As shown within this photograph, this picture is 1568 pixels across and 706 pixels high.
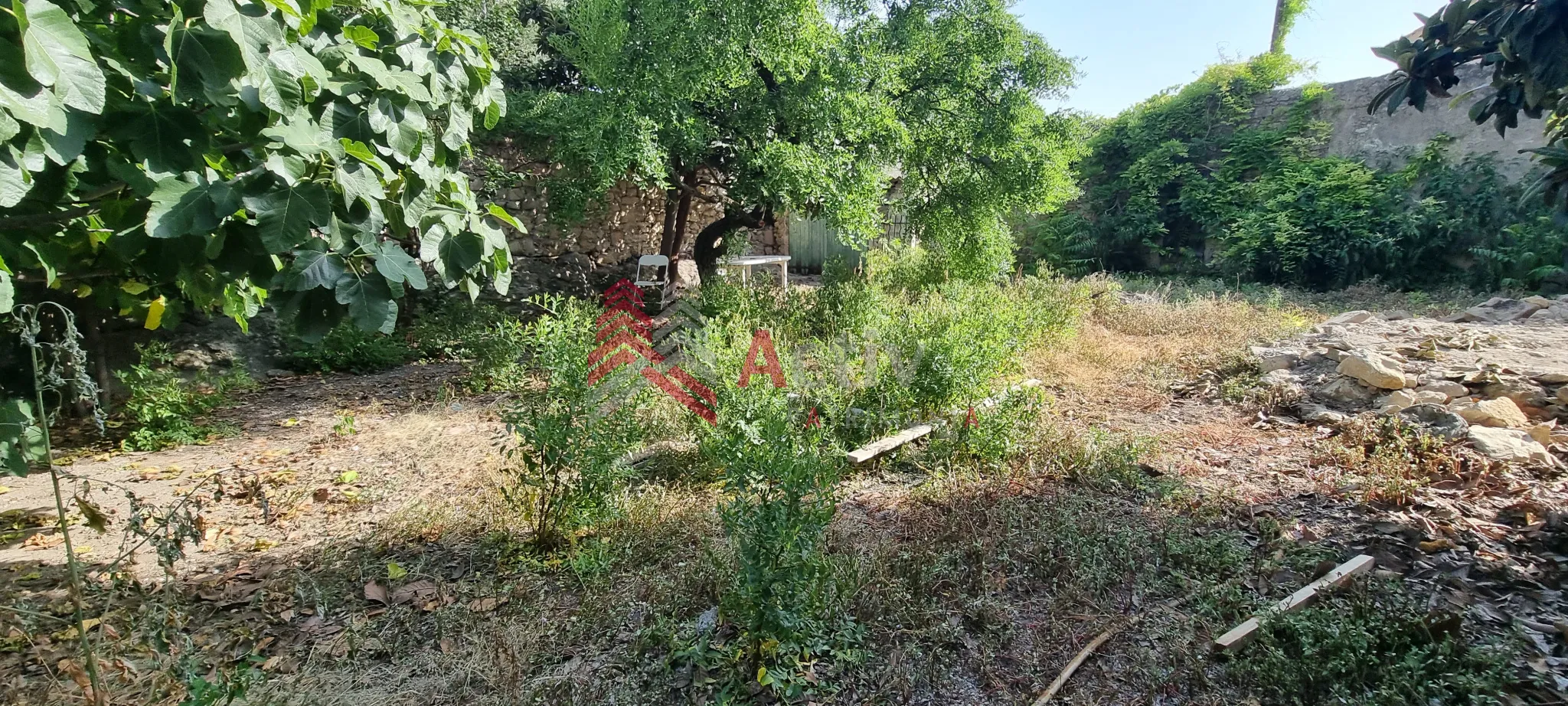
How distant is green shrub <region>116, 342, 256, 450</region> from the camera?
12.8ft

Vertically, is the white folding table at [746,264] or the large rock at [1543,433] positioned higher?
the white folding table at [746,264]

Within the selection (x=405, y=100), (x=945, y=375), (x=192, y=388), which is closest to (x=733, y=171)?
(x=945, y=375)

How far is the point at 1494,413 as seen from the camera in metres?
3.70

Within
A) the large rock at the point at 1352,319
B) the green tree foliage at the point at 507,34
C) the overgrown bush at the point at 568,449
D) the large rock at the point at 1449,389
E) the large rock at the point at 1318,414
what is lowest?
the large rock at the point at 1318,414

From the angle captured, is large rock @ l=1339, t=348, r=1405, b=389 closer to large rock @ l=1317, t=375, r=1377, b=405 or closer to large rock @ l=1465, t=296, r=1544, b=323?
large rock @ l=1317, t=375, r=1377, b=405

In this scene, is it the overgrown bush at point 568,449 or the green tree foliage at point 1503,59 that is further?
the overgrown bush at point 568,449

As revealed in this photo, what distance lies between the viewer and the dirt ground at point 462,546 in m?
2.04

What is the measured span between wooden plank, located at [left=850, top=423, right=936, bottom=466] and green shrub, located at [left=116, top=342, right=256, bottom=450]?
12.1ft

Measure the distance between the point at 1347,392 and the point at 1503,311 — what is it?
4.20m

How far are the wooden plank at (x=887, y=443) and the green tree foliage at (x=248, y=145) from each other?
2204mm

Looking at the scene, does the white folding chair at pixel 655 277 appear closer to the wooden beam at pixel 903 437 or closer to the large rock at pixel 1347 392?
the wooden beam at pixel 903 437

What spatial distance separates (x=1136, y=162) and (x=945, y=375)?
9.81m

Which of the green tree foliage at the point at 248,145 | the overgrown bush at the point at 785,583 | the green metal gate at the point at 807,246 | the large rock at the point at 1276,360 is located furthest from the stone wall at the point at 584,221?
the large rock at the point at 1276,360

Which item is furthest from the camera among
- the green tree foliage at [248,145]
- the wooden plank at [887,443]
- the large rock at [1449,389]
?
the large rock at [1449,389]
